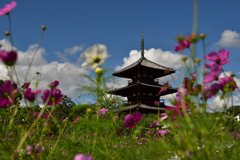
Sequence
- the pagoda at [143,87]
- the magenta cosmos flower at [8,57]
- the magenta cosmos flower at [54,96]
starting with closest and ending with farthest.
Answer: the magenta cosmos flower at [8,57]
the magenta cosmos flower at [54,96]
the pagoda at [143,87]

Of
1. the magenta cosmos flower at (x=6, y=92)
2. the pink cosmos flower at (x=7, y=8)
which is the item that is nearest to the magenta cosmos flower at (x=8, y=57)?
the magenta cosmos flower at (x=6, y=92)

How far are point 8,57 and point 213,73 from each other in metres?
0.79

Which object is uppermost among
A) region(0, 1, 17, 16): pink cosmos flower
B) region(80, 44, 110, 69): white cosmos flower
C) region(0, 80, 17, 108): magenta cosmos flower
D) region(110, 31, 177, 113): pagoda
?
region(110, 31, 177, 113): pagoda

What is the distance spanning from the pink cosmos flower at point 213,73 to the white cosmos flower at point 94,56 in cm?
41

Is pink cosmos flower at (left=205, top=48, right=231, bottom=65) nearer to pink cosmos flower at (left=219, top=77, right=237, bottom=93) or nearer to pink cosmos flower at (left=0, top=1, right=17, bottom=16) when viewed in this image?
pink cosmos flower at (left=219, top=77, right=237, bottom=93)

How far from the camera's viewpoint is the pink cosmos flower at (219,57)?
36.4 inches

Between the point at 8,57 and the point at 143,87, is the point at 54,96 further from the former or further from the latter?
the point at 143,87

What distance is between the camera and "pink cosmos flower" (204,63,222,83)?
2.74 feet

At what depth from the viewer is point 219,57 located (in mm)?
936

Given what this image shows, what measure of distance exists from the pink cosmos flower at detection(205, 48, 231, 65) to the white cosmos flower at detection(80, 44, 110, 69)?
0.44 metres

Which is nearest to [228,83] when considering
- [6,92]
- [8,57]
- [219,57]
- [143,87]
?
[219,57]

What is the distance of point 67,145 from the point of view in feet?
5.53

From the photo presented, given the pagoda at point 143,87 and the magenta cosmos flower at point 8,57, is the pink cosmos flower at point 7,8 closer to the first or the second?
the magenta cosmos flower at point 8,57

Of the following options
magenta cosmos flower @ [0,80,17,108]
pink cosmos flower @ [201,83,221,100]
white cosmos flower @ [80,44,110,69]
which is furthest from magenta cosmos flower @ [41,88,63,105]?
pink cosmos flower @ [201,83,221,100]
